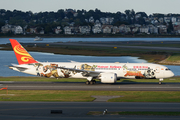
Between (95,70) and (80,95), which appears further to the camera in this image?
(95,70)

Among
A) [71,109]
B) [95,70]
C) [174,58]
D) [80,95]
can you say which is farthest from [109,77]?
[174,58]

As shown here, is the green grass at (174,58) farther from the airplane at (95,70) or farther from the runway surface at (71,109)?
the runway surface at (71,109)

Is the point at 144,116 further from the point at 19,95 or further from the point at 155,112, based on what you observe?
the point at 19,95

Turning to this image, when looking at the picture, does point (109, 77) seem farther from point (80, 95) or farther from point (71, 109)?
point (71, 109)

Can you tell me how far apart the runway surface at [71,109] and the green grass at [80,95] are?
8.09ft

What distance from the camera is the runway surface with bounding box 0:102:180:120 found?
27750 millimetres

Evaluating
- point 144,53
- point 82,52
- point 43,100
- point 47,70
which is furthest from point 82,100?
point 82,52

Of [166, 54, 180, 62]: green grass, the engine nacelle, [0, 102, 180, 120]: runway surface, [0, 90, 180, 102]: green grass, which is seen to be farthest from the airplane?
[166, 54, 180, 62]: green grass

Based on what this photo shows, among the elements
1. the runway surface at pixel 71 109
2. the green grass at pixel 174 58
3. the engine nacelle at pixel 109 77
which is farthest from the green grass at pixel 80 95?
the green grass at pixel 174 58

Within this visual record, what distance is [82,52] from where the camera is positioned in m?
129

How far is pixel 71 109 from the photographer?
31031 millimetres

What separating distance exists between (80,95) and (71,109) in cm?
885

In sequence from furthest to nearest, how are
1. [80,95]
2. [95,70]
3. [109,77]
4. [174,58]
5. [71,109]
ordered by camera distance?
1. [174,58]
2. [95,70]
3. [109,77]
4. [80,95]
5. [71,109]

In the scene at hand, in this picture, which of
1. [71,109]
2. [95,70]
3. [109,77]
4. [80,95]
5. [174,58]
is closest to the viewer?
Answer: [71,109]
